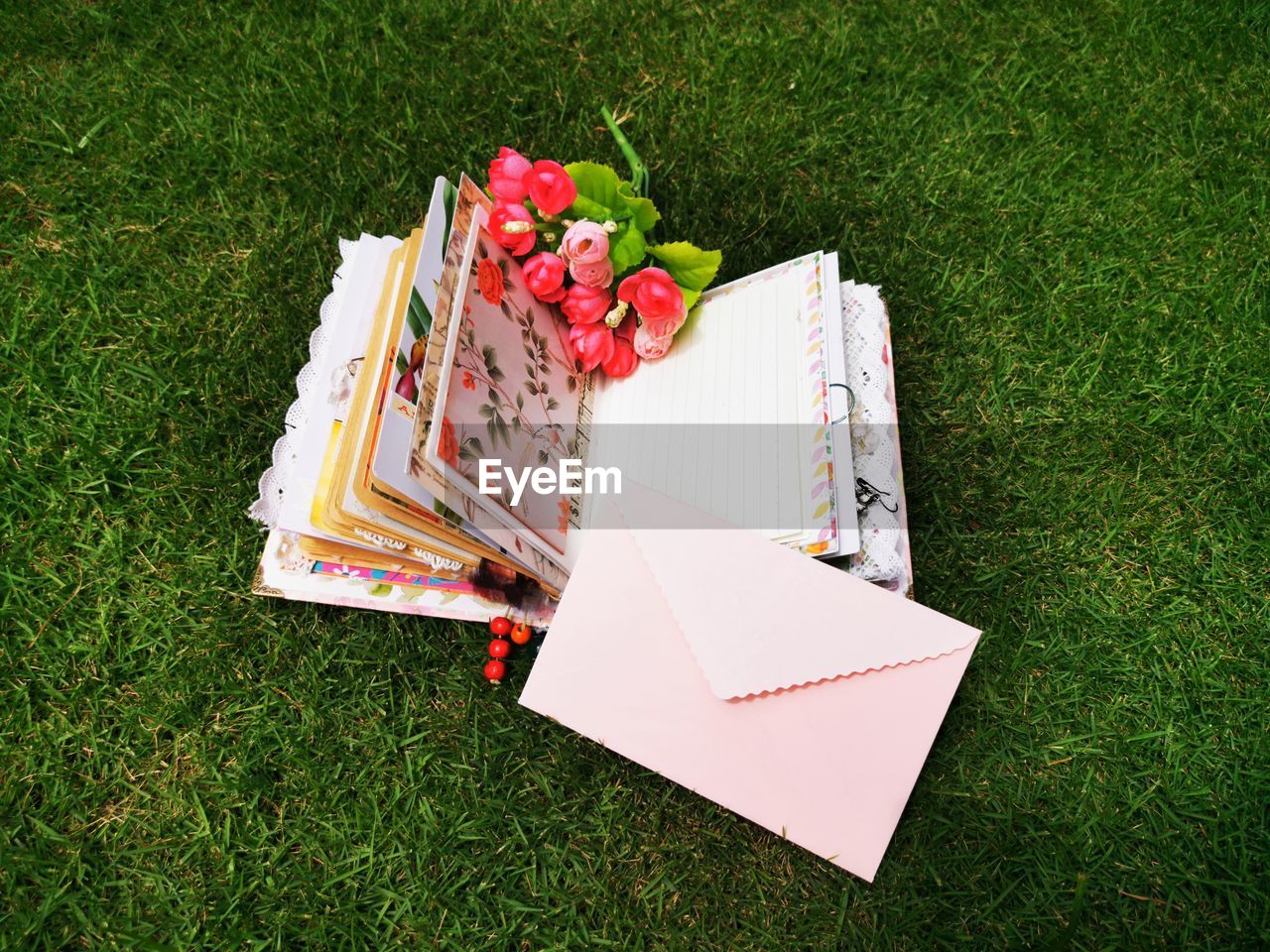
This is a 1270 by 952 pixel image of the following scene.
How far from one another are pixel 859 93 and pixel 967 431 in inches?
38.2

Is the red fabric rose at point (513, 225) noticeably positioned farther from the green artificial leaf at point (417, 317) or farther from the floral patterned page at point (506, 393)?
the green artificial leaf at point (417, 317)

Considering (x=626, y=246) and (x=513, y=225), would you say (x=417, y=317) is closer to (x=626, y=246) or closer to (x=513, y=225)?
(x=513, y=225)

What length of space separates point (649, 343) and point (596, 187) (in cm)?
29

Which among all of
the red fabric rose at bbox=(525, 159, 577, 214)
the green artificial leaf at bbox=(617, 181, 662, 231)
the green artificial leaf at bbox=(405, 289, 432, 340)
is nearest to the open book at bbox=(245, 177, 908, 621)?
the green artificial leaf at bbox=(405, 289, 432, 340)

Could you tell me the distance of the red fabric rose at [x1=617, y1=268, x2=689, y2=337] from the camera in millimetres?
1436

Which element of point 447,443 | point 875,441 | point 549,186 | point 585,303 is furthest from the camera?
point 875,441

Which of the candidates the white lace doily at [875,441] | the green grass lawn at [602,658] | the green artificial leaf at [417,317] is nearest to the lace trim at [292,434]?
the green grass lawn at [602,658]

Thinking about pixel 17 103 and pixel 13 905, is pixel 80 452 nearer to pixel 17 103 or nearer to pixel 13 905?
pixel 13 905

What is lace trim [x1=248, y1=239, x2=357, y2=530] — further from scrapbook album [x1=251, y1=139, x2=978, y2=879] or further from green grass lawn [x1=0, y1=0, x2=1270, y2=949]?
green grass lawn [x1=0, y1=0, x2=1270, y2=949]

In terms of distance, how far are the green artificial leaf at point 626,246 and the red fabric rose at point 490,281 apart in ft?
0.65

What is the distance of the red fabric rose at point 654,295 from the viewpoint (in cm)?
144

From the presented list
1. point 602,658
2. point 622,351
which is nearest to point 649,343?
point 622,351

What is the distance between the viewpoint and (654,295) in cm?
144

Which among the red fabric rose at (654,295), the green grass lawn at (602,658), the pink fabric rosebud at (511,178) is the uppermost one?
the pink fabric rosebud at (511,178)
